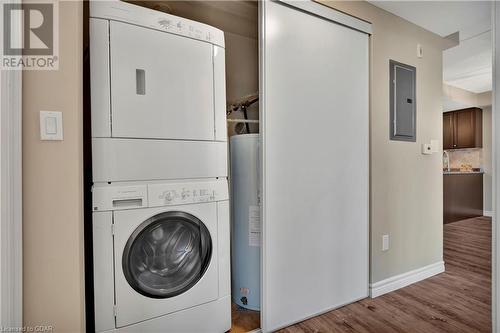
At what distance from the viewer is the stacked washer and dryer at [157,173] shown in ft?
3.99

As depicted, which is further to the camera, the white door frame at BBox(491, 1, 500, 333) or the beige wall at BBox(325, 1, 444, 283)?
the beige wall at BBox(325, 1, 444, 283)

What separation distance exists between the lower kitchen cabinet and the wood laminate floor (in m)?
2.30

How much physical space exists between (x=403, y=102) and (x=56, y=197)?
2.60 meters

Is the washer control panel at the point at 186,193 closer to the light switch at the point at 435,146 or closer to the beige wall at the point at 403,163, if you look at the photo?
the beige wall at the point at 403,163

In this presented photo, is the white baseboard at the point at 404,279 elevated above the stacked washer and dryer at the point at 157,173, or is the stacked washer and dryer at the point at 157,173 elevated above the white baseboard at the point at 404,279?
the stacked washer and dryer at the point at 157,173

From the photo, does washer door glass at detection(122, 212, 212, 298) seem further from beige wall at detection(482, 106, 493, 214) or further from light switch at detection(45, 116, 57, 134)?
beige wall at detection(482, 106, 493, 214)

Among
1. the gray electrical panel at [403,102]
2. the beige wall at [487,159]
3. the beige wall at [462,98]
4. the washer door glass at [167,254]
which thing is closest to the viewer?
the washer door glass at [167,254]

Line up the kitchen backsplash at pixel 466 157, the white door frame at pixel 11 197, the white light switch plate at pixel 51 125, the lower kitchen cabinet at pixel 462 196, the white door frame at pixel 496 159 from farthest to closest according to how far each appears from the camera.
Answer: the kitchen backsplash at pixel 466 157, the lower kitchen cabinet at pixel 462 196, the white door frame at pixel 496 159, the white light switch plate at pixel 51 125, the white door frame at pixel 11 197

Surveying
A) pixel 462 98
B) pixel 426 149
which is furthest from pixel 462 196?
pixel 426 149

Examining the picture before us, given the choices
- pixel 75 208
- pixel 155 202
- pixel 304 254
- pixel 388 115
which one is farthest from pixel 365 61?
pixel 75 208

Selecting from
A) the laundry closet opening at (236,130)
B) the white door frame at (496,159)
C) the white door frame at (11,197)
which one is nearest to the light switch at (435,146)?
the white door frame at (496,159)

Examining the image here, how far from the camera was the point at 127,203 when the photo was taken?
1.27m

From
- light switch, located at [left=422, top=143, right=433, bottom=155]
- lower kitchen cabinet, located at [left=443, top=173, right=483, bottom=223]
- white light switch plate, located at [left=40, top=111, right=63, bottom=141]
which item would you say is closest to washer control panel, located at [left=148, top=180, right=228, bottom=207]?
white light switch plate, located at [left=40, top=111, right=63, bottom=141]

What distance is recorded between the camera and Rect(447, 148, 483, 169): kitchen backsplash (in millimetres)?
5586
